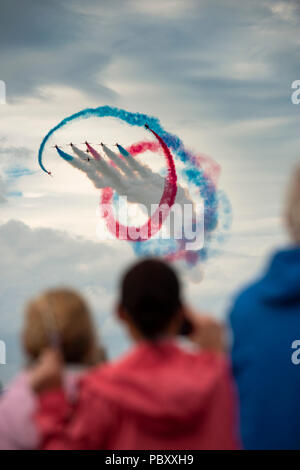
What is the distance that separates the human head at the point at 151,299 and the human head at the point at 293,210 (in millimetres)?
976

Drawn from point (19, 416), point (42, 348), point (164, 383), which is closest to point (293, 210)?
point (164, 383)

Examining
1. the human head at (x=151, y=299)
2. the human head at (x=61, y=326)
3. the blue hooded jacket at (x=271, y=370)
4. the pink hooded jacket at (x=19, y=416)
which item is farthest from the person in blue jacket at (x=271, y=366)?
the pink hooded jacket at (x=19, y=416)

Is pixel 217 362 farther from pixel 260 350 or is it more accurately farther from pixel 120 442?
pixel 120 442

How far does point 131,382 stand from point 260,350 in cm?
102

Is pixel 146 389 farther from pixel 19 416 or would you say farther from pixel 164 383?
pixel 19 416

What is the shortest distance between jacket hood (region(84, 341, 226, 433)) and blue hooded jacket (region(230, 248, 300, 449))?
28 centimetres

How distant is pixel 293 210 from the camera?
449cm

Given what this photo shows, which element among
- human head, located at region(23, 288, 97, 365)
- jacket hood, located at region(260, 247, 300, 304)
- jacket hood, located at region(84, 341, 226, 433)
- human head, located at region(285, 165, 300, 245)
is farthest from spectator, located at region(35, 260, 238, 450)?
human head, located at region(285, 165, 300, 245)

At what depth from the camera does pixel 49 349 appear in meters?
4.50

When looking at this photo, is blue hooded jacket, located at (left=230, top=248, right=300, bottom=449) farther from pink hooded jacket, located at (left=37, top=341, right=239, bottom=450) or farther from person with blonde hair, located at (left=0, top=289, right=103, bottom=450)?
person with blonde hair, located at (left=0, top=289, right=103, bottom=450)

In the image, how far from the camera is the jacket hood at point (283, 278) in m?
4.28

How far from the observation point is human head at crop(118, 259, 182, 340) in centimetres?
436

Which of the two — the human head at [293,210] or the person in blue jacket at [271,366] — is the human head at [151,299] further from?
the human head at [293,210]

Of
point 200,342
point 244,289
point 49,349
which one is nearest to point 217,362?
point 200,342
